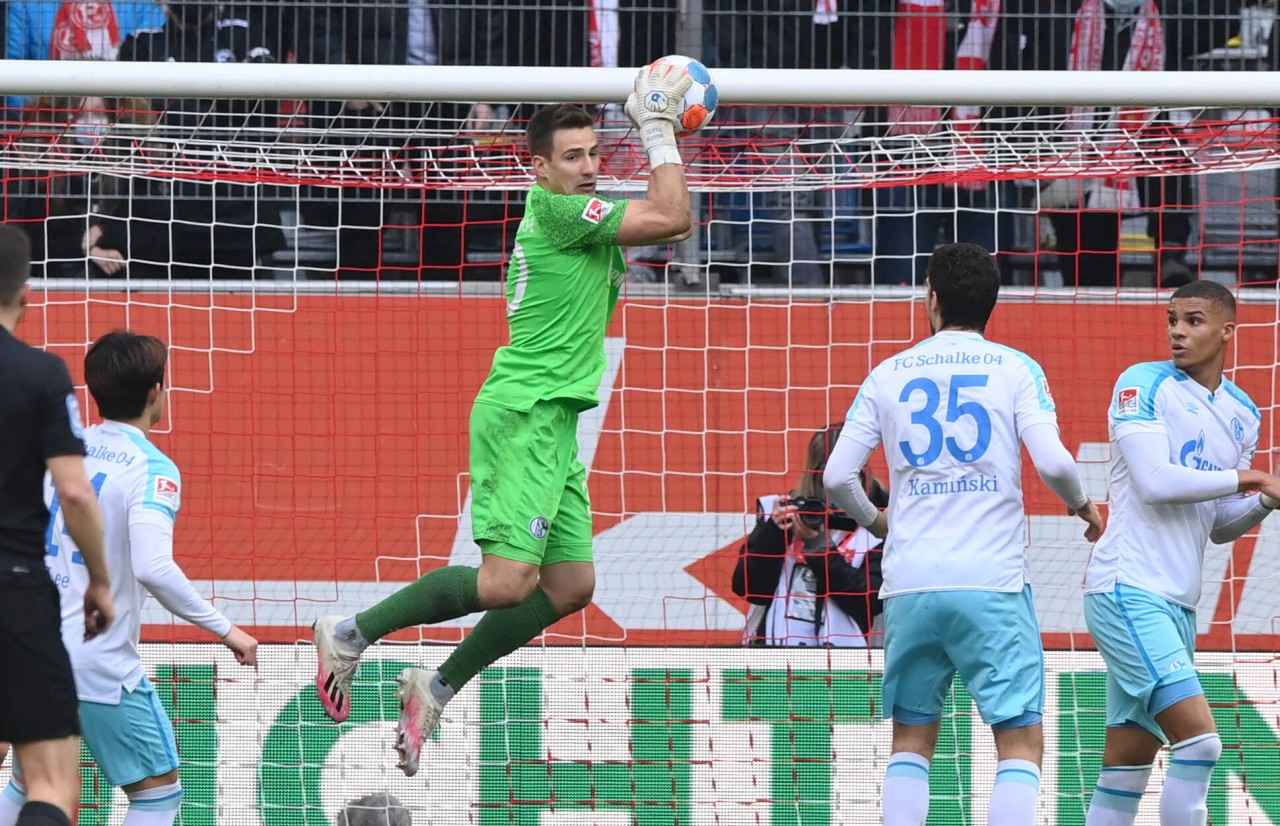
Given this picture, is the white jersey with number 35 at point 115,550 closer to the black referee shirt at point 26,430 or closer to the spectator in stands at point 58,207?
the black referee shirt at point 26,430

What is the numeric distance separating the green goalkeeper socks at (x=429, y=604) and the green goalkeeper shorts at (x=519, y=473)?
0.15 metres

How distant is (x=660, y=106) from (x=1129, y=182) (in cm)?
421

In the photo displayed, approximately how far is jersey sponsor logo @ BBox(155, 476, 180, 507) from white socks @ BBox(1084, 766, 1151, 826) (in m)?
3.16

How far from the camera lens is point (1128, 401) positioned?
533 centimetres

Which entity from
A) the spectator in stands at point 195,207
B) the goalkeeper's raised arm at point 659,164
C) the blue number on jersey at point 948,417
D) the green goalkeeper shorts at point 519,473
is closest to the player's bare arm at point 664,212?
the goalkeeper's raised arm at point 659,164

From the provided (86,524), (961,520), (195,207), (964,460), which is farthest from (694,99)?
(195,207)

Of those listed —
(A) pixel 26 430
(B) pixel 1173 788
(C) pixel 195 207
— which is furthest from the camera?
(C) pixel 195 207

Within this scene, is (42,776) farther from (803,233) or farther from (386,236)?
(803,233)

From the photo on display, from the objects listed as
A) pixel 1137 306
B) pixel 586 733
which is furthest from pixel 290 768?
pixel 1137 306

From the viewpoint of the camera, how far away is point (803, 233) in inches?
336

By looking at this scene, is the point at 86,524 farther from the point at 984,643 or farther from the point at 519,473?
the point at 984,643

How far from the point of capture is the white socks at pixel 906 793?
4.89m

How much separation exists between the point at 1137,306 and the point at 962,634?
12.1 feet

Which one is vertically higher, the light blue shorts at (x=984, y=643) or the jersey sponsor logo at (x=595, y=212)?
the jersey sponsor logo at (x=595, y=212)
